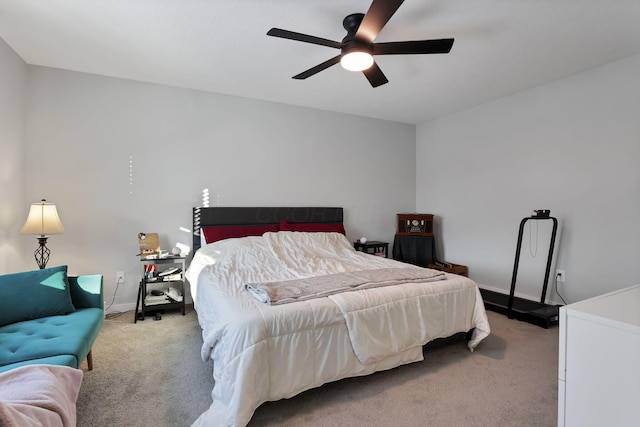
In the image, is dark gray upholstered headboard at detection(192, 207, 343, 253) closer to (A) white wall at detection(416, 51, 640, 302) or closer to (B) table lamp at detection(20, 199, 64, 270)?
(B) table lamp at detection(20, 199, 64, 270)

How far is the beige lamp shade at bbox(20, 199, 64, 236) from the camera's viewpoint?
256cm

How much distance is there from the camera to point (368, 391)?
198 centimetres

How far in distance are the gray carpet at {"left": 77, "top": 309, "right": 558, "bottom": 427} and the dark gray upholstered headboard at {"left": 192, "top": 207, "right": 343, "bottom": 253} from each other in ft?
4.57

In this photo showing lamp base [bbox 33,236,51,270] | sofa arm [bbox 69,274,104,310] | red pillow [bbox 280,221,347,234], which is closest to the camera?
sofa arm [bbox 69,274,104,310]

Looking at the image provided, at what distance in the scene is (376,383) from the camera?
2068mm

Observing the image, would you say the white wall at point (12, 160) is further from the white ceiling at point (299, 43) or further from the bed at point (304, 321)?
the bed at point (304, 321)

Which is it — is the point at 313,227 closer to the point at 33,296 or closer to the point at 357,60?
the point at 357,60

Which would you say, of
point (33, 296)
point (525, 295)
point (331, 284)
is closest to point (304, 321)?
point (331, 284)

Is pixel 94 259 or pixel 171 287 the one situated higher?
pixel 94 259

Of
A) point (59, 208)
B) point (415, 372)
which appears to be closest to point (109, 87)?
point (59, 208)

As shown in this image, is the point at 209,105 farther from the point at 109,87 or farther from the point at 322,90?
the point at 322,90

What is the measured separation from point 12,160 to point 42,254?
87 cm

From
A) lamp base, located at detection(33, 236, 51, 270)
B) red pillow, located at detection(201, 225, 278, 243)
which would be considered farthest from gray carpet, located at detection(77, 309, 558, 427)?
red pillow, located at detection(201, 225, 278, 243)

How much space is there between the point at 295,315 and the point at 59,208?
2.90 meters
